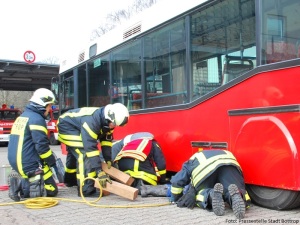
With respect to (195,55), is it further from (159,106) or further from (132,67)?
(132,67)

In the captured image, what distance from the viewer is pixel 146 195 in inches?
210

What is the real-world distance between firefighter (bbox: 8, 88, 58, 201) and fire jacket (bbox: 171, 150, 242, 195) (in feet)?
6.01

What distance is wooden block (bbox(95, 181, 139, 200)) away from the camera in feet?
16.2

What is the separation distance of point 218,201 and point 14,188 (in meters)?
2.79

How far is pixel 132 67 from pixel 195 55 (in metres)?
1.65

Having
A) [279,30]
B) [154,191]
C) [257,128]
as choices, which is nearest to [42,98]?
[154,191]

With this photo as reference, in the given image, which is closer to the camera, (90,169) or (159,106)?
(90,169)

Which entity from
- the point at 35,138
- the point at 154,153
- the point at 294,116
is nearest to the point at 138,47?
the point at 154,153

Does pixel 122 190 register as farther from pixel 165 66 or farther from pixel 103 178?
pixel 165 66

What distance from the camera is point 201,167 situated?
448 centimetres

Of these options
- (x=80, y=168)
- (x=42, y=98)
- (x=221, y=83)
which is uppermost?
(x=221, y=83)

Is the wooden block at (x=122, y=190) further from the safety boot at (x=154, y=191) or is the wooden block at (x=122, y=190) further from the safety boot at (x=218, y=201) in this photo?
the safety boot at (x=218, y=201)

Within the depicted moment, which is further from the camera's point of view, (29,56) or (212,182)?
(29,56)

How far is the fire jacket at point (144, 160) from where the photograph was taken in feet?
18.4
